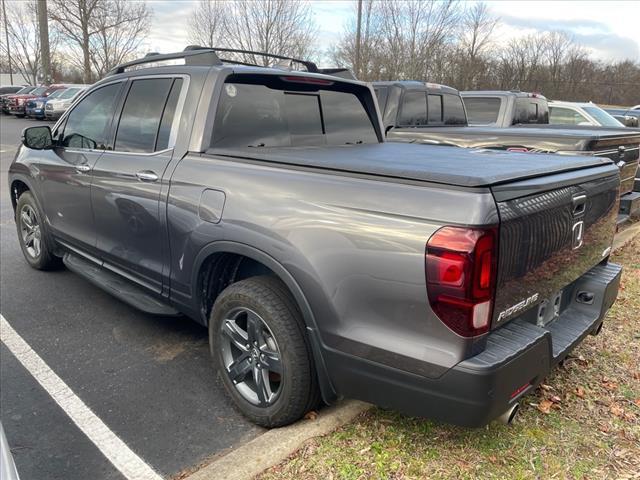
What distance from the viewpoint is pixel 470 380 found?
6.75ft

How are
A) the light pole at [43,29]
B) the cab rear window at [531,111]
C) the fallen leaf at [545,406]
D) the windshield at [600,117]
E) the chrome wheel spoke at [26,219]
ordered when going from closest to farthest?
the fallen leaf at [545,406] → the chrome wheel spoke at [26,219] → the cab rear window at [531,111] → the windshield at [600,117] → the light pole at [43,29]

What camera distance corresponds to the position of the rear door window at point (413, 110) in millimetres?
7152

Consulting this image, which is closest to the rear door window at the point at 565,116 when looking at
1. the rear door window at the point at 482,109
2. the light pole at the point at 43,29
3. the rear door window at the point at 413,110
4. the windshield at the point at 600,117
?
the windshield at the point at 600,117

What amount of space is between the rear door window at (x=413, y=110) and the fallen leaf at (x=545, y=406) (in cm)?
480

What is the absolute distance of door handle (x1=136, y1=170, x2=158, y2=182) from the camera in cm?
333

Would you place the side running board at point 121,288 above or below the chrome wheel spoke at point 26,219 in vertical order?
below

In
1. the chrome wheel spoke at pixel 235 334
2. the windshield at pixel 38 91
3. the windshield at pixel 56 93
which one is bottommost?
the chrome wheel spoke at pixel 235 334

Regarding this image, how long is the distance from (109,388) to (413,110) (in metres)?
5.52

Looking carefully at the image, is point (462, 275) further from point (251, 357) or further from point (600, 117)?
point (600, 117)

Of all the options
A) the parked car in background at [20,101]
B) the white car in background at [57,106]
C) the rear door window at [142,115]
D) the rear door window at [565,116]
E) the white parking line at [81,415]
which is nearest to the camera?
the white parking line at [81,415]

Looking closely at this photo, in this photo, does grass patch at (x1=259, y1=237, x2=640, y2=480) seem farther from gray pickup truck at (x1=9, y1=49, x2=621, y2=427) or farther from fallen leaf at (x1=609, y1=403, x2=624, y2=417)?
gray pickup truck at (x1=9, y1=49, x2=621, y2=427)

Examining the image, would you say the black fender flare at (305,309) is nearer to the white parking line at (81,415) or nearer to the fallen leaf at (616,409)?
the white parking line at (81,415)

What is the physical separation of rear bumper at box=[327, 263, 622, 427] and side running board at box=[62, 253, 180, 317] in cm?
160

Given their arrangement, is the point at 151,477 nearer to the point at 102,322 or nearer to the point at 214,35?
the point at 102,322
